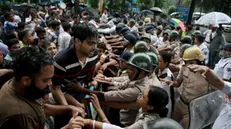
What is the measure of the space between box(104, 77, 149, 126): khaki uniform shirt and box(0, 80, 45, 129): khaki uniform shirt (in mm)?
1117

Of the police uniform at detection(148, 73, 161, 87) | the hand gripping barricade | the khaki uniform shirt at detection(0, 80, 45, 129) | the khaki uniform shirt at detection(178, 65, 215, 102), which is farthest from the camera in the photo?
the khaki uniform shirt at detection(178, 65, 215, 102)

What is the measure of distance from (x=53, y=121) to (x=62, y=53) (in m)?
0.88

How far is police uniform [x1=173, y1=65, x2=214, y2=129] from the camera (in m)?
3.46

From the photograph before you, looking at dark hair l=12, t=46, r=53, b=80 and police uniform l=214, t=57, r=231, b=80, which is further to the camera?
police uniform l=214, t=57, r=231, b=80

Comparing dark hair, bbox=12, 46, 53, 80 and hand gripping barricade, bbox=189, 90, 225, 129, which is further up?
dark hair, bbox=12, 46, 53, 80

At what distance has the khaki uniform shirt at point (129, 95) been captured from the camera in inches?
104

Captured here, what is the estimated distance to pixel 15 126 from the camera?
1.53 meters

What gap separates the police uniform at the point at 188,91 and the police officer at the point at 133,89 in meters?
1.04

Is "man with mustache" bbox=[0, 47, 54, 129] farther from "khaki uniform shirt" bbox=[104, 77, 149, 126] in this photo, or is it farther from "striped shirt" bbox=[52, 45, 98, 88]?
"khaki uniform shirt" bbox=[104, 77, 149, 126]

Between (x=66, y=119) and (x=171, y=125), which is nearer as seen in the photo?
(x=171, y=125)

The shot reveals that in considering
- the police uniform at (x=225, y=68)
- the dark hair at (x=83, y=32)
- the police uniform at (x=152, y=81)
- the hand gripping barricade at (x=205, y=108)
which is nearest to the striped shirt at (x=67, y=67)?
the dark hair at (x=83, y=32)

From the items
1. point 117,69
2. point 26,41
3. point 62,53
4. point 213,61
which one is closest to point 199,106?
point 62,53

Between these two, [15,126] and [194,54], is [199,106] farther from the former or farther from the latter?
[15,126]

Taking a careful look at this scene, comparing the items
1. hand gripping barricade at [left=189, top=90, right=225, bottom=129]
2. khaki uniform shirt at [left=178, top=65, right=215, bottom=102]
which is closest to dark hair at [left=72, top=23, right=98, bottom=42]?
hand gripping barricade at [left=189, top=90, right=225, bottom=129]
